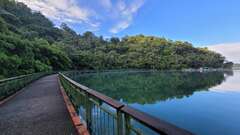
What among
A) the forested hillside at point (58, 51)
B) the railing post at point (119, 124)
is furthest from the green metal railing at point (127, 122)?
the forested hillside at point (58, 51)

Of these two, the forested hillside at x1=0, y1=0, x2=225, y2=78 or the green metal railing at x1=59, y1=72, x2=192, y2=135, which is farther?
the forested hillside at x1=0, y1=0, x2=225, y2=78

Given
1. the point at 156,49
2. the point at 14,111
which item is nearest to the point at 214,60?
the point at 156,49

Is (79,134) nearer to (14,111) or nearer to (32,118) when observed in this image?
(32,118)

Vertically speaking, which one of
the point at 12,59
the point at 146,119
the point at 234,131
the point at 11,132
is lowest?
the point at 234,131

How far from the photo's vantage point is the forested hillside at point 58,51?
20047 millimetres

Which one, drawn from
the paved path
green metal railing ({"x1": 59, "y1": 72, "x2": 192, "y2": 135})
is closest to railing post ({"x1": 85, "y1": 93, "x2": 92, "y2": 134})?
green metal railing ({"x1": 59, "y1": 72, "x2": 192, "y2": 135})

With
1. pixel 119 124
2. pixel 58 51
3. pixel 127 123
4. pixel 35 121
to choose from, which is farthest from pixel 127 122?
pixel 58 51

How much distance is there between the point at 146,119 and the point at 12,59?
17687 mm

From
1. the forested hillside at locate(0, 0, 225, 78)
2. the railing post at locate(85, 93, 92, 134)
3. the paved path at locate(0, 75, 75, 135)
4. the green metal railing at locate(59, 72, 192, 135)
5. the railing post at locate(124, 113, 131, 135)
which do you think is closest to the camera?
the green metal railing at locate(59, 72, 192, 135)

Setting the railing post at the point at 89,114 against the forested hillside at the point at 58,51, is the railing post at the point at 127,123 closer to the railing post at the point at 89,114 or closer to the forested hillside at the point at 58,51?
the railing post at the point at 89,114

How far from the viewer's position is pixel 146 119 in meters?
1.75

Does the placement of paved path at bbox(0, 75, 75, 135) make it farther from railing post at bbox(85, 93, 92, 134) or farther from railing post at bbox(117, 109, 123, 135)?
railing post at bbox(117, 109, 123, 135)

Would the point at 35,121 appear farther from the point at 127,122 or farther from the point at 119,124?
the point at 127,122

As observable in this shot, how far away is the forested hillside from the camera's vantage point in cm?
2005
